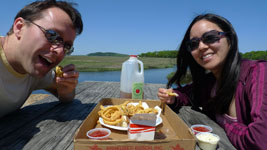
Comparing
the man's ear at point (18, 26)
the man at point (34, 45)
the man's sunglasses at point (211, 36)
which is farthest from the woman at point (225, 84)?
the man's ear at point (18, 26)

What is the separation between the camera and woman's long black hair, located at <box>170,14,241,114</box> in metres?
1.68

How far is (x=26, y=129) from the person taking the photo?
129 cm

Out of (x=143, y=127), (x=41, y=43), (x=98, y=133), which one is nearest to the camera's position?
(x=143, y=127)

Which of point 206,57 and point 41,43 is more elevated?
point 41,43

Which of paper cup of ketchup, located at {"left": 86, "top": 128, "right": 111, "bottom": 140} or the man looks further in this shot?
the man

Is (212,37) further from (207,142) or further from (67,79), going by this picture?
(67,79)

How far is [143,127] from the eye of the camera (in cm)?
98

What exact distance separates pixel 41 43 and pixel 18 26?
0.34 m

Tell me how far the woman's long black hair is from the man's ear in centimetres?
191

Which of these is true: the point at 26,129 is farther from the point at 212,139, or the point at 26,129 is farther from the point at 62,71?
the point at 212,139

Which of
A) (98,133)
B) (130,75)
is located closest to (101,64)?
(130,75)

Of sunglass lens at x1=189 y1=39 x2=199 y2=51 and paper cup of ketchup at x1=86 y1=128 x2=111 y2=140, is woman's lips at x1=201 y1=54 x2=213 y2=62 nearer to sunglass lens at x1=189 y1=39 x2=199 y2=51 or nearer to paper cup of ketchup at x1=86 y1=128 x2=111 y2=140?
sunglass lens at x1=189 y1=39 x2=199 y2=51

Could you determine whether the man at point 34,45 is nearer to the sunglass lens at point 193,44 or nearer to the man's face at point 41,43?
the man's face at point 41,43

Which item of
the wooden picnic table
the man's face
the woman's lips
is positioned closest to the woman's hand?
the wooden picnic table
